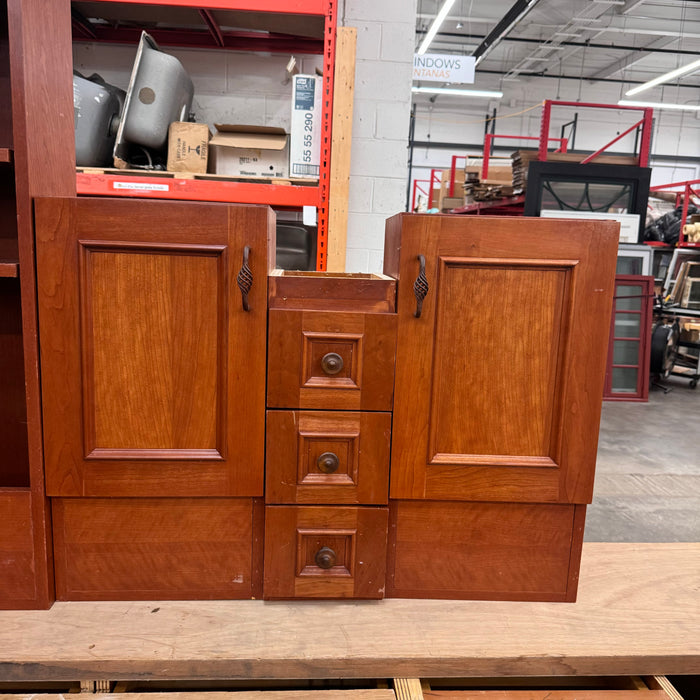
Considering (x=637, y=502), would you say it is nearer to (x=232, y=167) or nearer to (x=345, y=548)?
(x=345, y=548)

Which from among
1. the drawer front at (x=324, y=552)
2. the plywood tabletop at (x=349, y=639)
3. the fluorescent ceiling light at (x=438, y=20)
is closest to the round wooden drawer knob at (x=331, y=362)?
the drawer front at (x=324, y=552)

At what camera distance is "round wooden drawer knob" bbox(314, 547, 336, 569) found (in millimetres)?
980

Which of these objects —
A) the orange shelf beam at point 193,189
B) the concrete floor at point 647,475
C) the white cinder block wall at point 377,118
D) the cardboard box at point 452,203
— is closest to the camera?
the concrete floor at point 647,475

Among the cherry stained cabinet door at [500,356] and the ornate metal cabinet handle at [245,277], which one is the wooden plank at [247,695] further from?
the ornate metal cabinet handle at [245,277]

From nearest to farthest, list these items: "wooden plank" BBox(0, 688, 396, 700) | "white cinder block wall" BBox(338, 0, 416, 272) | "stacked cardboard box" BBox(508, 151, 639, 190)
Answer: "wooden plank" BBox(0, 688, 396, 700) < "white cinder block wall" BBox(338, 0, 416, 272) < "stacked cardboard box" BBox(508, 151, 639, 190)

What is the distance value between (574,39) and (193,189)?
28.9 ft

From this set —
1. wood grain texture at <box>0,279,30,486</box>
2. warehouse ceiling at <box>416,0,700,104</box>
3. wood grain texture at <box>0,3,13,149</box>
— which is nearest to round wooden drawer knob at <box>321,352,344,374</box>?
wood grain texture at <box>0,279,30,486</box>

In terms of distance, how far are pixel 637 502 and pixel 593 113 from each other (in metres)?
10.6

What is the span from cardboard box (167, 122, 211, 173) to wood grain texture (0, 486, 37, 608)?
1561 mm

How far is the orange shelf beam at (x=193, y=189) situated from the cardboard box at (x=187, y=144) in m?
0.09

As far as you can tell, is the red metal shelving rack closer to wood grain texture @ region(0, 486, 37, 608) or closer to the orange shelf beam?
the orange shelf beam

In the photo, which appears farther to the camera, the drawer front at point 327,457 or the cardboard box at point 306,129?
the cardboard box at point 306,129

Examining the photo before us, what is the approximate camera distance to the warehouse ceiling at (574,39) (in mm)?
7426

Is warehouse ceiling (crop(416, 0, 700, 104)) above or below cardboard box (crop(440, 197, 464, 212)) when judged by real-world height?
above
